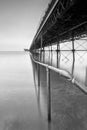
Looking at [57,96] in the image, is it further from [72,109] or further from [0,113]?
[0,113]

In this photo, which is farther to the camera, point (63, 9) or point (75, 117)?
point (63, 9)

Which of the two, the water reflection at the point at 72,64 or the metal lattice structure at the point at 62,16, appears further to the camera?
the water reflection at the point at 72,64

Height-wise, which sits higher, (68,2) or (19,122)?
(68,2)

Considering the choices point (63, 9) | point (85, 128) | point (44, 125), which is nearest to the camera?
point (85, 128)

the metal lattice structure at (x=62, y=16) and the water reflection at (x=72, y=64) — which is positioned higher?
the metal lattice structure at (x=62, y=16)

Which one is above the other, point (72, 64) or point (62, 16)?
point (62, 16)

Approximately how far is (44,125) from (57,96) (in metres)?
1.12

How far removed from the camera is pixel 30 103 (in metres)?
2.60

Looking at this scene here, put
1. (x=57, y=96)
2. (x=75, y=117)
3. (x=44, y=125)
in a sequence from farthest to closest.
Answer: (x=57, y=96) < (x=75, y=117) < (x=44, y=125)

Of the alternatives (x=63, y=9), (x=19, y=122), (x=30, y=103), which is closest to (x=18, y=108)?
(x=30, y=103)

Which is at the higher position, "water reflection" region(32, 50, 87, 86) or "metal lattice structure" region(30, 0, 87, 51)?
"metal lattice structure" region(30, 0, 87, 51)

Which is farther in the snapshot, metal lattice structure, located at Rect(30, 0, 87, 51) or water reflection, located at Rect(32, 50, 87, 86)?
water reflection, located at Rect(32, 50, 87, 86)

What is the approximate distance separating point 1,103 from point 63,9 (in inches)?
76.4

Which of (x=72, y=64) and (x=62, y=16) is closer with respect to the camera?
(x=62, y=16)
